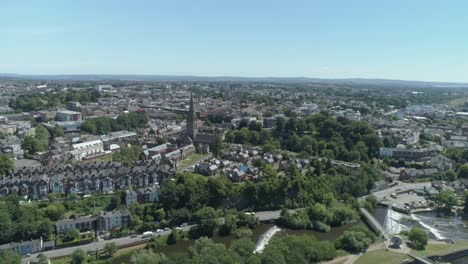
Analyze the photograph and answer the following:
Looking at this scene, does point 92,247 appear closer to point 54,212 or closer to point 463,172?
point 54,212

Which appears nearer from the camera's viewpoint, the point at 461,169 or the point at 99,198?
the point at 99,198

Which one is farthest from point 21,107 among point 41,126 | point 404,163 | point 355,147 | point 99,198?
point 404,163

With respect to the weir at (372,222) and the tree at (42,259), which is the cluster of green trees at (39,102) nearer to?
the tree at (42,259)

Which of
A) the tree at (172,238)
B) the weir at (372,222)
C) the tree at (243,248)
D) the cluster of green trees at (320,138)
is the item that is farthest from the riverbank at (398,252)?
the cluster of green trees at (320,138)

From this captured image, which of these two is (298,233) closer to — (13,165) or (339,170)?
(339,170)

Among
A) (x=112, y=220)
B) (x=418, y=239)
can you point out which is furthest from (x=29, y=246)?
(x=418, y=239)

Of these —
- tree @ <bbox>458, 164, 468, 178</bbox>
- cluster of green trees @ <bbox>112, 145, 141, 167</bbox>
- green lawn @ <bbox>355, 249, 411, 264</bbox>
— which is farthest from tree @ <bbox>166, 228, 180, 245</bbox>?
tree @ <bbox>458, 164, 468, 178</bbox>
